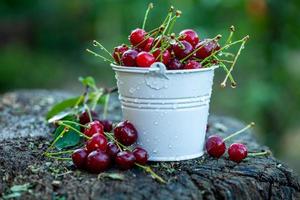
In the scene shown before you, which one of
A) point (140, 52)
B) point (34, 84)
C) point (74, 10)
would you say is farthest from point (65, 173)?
point (74, 10)

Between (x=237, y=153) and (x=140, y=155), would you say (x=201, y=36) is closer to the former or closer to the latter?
(x=237, y=153)

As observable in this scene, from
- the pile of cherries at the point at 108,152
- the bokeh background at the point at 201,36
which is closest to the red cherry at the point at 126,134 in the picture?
the pile of cherries at the point at 108,152

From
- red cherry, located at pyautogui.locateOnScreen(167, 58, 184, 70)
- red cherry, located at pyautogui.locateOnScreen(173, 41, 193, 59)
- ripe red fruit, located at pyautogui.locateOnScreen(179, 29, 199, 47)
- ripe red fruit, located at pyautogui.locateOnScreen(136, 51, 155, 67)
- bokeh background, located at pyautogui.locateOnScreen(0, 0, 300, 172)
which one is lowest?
bokeh background, located at pyautogui.locateOnScreen(0, 0, 300, 172)

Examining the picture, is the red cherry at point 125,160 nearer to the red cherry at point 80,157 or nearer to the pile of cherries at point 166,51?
the red cherry at point 80,157

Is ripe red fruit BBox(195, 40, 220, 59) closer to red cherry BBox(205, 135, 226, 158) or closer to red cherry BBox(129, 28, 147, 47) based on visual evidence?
red cherry BBox(129, 28, 147, 47)

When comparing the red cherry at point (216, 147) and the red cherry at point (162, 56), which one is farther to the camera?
the red cherry at point (216, 147)

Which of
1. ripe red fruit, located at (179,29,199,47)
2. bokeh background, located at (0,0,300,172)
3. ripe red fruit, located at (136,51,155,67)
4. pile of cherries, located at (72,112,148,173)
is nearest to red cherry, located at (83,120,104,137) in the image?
pile of cherries, located at (72,112,148,173)

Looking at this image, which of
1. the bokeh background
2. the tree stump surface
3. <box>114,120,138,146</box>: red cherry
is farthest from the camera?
the bokeh background

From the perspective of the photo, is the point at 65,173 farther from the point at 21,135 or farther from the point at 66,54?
the point at 66,54
